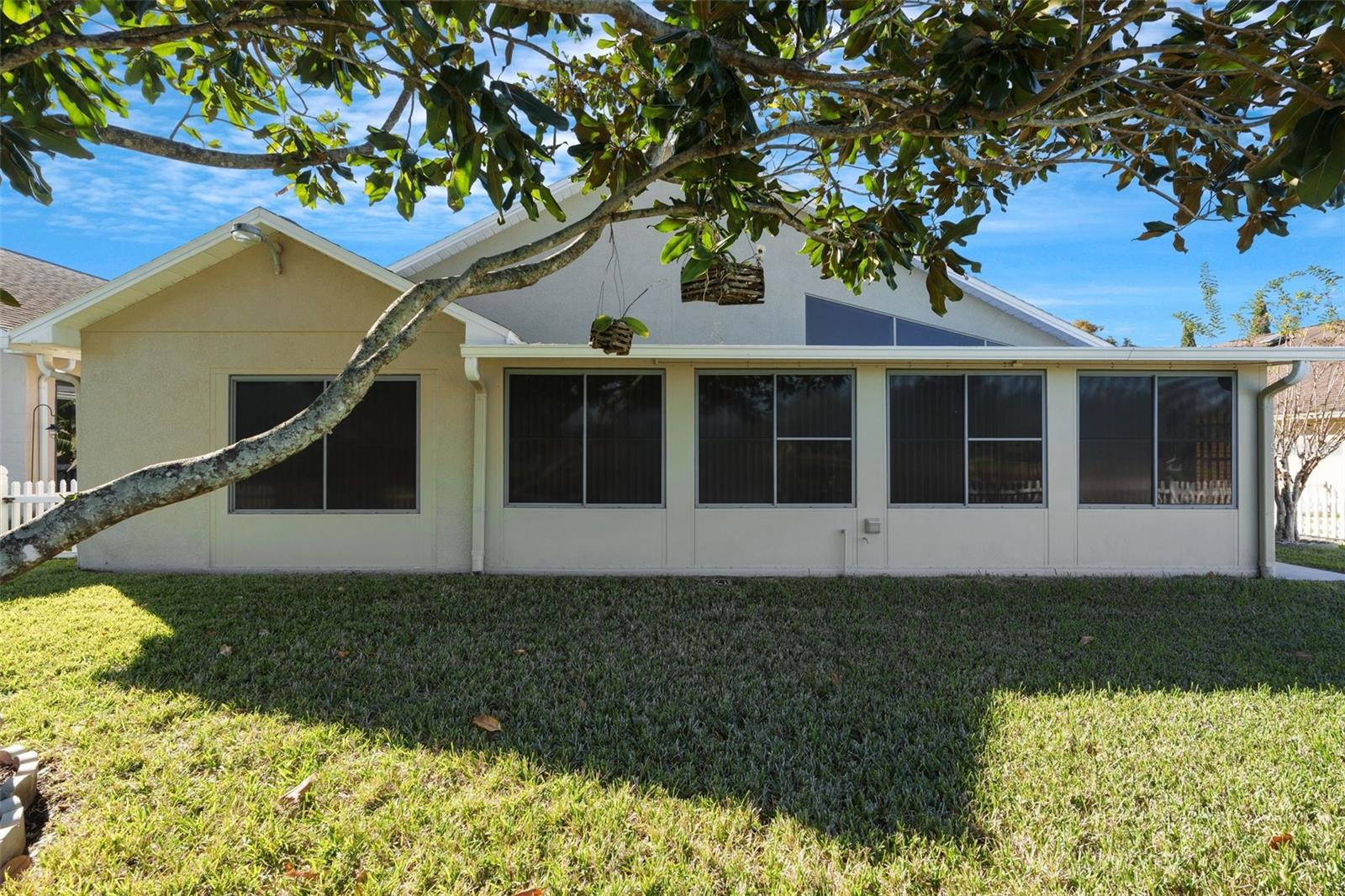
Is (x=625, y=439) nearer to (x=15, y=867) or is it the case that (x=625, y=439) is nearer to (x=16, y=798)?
(x=16, y=798)

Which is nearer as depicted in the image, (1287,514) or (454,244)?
(454,244)

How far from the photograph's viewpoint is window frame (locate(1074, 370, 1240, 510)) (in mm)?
9094

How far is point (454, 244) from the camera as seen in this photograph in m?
10.2

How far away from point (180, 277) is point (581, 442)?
5.44m

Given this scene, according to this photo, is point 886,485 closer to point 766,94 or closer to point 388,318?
point 766,94

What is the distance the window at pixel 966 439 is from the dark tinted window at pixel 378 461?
6.41 meters

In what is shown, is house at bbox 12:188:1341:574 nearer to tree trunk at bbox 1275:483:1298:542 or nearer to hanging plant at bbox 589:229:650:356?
hanging plant at bbox 589:229:650:356

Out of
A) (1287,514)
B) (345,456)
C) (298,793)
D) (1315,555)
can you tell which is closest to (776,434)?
(345,456)

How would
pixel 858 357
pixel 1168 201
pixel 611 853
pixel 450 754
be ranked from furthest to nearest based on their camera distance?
1. pixel 858 357
2. pixel 1168 201
3. pixel 450 754
4. pixel 611 853

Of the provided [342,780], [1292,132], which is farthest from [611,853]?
[1292,132]

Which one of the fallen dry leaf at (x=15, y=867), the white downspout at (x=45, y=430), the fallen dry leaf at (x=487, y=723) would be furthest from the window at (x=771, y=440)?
the white downspout at (x=45, y=430)

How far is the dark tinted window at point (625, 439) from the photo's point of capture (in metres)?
9.11

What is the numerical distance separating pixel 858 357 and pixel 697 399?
213 cm

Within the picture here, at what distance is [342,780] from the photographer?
→ 11.5 ft
